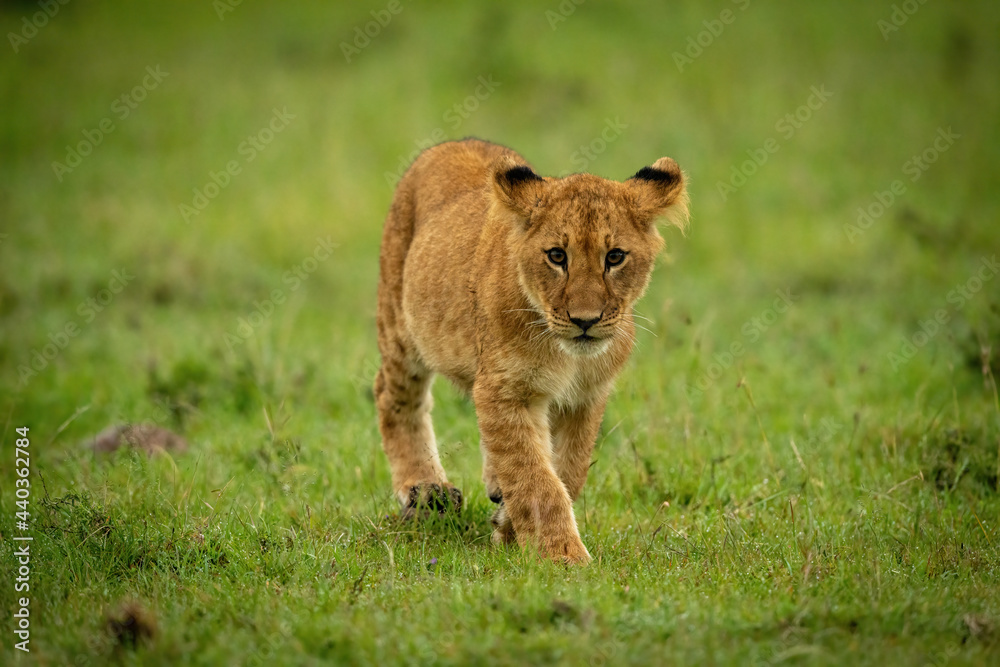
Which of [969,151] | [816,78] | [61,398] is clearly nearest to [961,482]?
[61,398]

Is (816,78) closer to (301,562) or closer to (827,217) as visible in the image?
(827,217)

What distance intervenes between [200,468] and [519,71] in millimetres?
11006

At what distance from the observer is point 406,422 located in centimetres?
616

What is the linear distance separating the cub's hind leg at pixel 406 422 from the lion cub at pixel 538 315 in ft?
1.59

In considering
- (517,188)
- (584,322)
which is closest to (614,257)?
(584,322)

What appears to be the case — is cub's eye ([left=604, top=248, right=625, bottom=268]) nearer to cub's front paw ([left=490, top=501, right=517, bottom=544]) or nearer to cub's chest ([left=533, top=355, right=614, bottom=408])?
cub's chest ([left=533, top=355, right=614, bottom=408])

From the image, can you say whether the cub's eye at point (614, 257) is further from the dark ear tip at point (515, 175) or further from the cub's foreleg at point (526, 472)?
the cub's foreleg at point (526, 472)

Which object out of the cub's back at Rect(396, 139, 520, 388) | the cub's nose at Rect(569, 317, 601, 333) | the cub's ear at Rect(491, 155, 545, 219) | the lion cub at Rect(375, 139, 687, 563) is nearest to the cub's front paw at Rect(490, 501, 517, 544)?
the lion cub at Rect(375, 139, 687, 563)

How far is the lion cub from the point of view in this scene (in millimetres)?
4605

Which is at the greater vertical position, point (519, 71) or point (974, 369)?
point (519, 71)

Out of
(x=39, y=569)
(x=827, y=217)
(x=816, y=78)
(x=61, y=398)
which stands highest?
(x=816, y=78)

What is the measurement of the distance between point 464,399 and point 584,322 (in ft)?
6.61

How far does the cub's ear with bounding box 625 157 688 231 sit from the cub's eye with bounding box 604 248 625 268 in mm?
270

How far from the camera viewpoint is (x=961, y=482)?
585 centimetres
